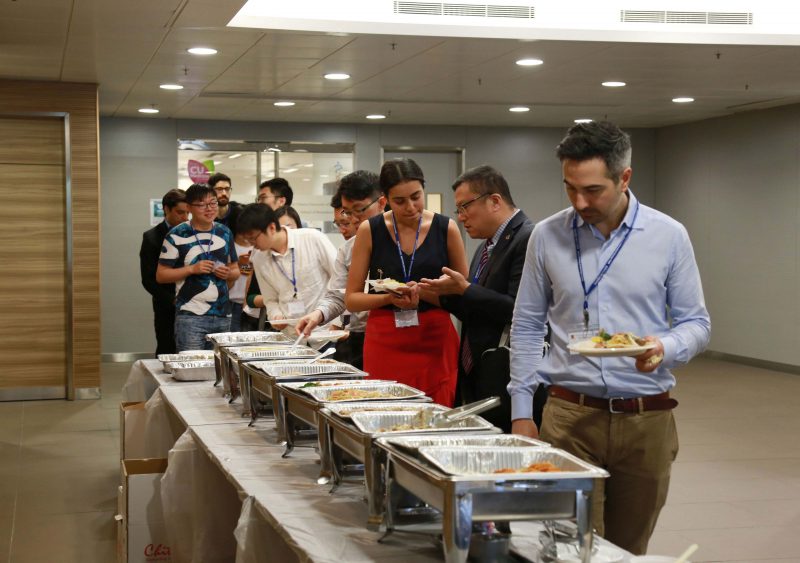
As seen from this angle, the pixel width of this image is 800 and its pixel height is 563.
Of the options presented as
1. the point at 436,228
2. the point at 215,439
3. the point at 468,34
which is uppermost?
the point at 468,34

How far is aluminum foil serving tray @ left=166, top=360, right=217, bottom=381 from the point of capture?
4.57 m

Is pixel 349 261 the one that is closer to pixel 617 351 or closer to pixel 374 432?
pixel 374 432

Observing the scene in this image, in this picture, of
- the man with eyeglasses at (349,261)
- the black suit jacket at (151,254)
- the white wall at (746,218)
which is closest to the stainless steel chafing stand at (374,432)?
the man with eyeglasses at (349,261)

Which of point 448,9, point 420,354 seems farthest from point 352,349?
point 448,9

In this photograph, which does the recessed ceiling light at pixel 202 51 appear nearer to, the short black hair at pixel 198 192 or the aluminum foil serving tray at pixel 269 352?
the short black hair at pixel 198 192

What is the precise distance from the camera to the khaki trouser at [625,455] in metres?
2.38

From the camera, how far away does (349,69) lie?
8.12 meters

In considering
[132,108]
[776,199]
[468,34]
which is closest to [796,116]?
[776,199]

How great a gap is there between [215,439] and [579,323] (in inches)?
51.5

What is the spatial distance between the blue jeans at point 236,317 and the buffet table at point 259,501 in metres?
2.01

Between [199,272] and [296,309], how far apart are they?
41.7 inches

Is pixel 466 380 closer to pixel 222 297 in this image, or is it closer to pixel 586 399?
pixel 586 399

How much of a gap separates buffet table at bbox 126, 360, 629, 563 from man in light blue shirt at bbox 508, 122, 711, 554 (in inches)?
14.5

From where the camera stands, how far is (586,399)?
7.93 feet
